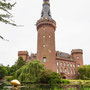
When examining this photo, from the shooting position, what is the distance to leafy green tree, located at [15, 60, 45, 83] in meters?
18.4

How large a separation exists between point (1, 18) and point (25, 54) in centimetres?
3682

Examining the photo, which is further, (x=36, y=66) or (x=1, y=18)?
(x=36, y=66)

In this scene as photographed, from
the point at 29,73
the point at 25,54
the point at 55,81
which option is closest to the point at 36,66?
the point at 29,73

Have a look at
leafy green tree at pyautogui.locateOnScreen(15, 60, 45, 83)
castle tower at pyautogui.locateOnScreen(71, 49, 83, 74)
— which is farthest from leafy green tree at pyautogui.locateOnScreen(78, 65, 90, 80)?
leafy green tree at pyautogui.locateOnScreen(15, 60, 45, 83)

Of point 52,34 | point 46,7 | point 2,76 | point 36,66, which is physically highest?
point 46,7

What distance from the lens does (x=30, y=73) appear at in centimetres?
1950

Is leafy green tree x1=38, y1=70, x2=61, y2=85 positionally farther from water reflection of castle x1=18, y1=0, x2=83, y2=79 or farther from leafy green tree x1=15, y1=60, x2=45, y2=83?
water reflection of castle x1=18, y1=0, x2=83, y2=79

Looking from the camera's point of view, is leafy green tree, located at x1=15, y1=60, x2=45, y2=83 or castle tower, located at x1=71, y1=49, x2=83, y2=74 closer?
leafy green tree, located at x1=15, y1=60, x2=45, y2=83

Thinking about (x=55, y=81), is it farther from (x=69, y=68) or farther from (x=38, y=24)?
(x=69, y=68)

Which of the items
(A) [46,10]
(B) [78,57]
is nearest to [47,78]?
(A) [46,10]

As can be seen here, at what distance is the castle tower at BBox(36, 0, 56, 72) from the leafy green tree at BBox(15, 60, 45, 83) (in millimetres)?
10673

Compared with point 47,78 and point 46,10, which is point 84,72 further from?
point 46,10

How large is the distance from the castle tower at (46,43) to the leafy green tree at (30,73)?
10.7 m

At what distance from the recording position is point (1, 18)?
6.55 metres
